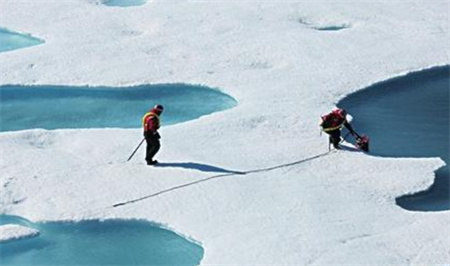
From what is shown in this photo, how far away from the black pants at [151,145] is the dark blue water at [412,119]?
172 inches

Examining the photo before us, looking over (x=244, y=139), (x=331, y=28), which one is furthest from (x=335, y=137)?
(x=331, y=28)

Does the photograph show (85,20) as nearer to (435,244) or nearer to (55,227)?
(55,227)

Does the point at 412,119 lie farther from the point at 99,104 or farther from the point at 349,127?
the point at 99,104

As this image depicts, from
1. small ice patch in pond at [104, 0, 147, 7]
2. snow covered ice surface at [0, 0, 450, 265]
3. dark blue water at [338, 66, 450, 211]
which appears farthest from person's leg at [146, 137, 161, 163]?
small ice patch in pond at [104, 0, 147, 7]

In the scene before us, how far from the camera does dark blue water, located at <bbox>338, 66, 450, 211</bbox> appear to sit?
15945mm

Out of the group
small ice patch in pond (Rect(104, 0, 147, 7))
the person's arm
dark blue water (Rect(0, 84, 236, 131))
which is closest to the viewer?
the person's arm

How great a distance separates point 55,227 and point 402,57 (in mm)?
12004

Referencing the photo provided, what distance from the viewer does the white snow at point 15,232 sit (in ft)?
46.0

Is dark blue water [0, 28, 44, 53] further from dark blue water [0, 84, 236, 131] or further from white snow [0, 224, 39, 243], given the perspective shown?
white snow [0, 224, 39, 243]

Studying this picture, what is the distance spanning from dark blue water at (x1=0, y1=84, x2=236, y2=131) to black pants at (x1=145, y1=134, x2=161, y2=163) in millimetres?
2854

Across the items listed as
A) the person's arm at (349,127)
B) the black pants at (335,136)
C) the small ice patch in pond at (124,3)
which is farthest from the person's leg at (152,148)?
the small ice patch in pond at (124,3)

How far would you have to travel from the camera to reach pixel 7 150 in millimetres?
17375

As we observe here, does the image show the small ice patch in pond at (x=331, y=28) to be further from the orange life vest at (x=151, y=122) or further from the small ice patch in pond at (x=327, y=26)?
the orange life vest at (x=151, y=122)

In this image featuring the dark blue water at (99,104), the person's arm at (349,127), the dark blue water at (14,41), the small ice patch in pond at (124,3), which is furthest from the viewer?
the small ice patch in pond at (124,3)
